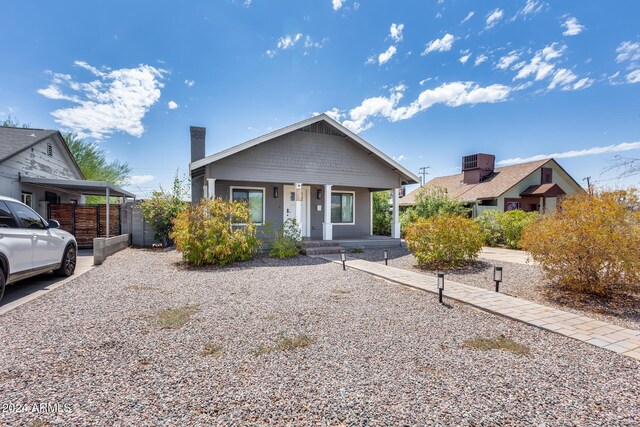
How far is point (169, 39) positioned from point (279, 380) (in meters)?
13.4

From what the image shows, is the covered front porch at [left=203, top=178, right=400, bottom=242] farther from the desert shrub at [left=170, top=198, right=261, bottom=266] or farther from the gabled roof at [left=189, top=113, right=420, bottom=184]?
the desert shrub at [left=170, top=198, right=261, bottom=266]

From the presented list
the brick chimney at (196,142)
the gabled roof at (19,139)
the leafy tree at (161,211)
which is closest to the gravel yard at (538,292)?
the leafy tree at (161,211)

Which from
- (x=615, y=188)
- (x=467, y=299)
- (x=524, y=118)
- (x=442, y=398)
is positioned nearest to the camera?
(x=442, y=398)

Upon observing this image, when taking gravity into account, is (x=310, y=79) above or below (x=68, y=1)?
below

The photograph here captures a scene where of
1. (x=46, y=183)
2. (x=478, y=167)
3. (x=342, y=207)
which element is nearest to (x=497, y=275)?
(x=342, y=207)

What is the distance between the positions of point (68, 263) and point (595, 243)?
1126cm

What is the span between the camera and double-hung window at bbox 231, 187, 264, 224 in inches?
501

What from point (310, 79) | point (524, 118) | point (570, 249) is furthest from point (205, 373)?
point (524, 118)

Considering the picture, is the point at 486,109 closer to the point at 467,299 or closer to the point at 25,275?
the point at 467,299

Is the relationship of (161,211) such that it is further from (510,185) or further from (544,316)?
(510,185)

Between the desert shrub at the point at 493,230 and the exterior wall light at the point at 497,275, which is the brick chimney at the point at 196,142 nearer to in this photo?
the exterior wall light at the point at 497,275

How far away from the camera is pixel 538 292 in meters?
5.98

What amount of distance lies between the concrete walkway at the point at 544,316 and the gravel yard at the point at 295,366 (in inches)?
9.3

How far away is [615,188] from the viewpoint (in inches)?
227
